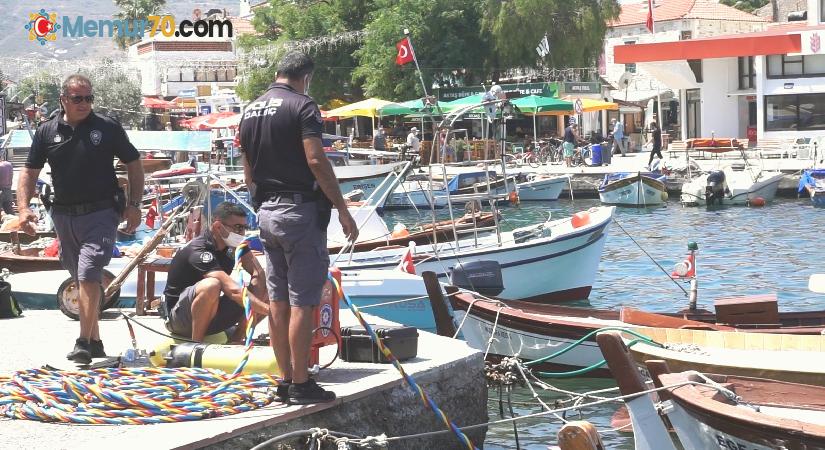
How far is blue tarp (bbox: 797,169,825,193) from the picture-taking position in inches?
1305

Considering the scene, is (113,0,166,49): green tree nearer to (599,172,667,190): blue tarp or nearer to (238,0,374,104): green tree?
(238,0,374,104): green tree

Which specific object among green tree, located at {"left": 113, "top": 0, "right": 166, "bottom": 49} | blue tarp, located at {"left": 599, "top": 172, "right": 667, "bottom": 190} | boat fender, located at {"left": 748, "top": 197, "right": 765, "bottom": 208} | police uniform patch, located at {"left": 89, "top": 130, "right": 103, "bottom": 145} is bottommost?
boat fender, located at {"left": 748, "top": 197, "right": 765, "bottom": 208}

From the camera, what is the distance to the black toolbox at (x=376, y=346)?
25.7 feet

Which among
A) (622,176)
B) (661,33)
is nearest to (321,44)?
(661,33)

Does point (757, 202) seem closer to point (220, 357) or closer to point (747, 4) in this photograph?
point (220, 357)

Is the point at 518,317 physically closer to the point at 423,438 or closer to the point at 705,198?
the point at 423,438

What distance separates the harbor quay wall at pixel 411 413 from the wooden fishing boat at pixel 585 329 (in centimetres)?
240

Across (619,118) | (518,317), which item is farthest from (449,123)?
(619,118)

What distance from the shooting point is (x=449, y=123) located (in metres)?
14.4

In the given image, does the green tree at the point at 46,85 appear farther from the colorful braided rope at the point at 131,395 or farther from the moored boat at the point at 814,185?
the colorful braided rope at the point at 131,395

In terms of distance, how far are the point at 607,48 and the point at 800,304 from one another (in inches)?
2396

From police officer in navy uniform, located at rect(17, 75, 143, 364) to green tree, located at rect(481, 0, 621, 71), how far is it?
4618cm

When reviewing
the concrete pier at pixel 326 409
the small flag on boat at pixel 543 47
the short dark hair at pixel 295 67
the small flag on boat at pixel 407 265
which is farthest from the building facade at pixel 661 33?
the short dark hair at pixel 295 67

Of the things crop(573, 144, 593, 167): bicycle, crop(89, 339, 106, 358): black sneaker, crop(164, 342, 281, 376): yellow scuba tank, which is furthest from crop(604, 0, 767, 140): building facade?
crop(164, 342, 281, 376): yellow scuba tank
